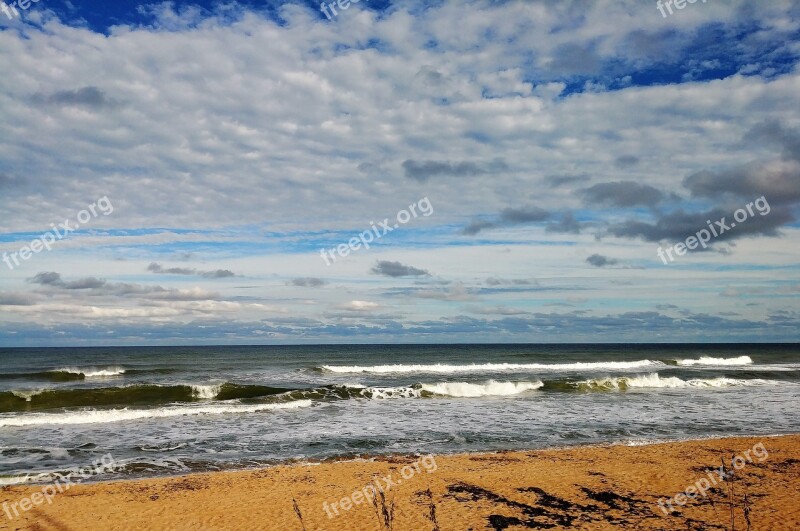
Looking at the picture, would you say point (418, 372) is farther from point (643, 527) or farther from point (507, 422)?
point (643, 527)

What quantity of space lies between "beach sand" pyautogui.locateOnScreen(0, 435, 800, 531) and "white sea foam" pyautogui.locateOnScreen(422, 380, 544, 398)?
17.1m

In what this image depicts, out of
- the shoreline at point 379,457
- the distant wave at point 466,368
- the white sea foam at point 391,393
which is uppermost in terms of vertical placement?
the distant wave at point 466,368

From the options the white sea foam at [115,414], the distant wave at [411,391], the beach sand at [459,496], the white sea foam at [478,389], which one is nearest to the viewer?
the beach sand at [459,496]

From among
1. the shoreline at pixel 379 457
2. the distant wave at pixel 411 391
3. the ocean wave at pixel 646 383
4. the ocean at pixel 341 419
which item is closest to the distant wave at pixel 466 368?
the ocean at pixel 341 419

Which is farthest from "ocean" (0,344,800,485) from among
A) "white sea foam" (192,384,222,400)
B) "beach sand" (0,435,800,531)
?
"beach sand" (0,435,800,531)

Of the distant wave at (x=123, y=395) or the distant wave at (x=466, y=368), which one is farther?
the distant wave at (x=466, y=368)

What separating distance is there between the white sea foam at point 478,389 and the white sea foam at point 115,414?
32.3 ft

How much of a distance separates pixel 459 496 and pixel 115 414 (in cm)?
1855

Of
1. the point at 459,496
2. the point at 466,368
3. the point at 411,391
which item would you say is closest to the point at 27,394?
the point at 411,391

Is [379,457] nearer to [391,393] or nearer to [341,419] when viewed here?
[341,419]

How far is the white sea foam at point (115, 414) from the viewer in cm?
2275

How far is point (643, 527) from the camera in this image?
987cm

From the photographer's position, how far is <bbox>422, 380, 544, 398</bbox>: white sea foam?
33000 mm

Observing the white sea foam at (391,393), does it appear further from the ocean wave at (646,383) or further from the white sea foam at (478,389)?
the ocean wave at (646,383)
